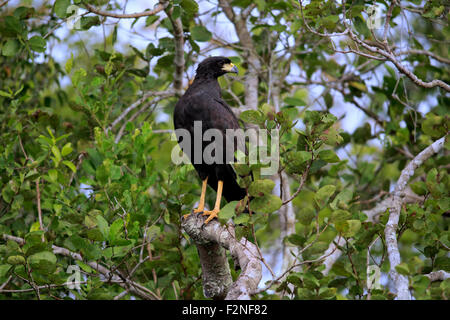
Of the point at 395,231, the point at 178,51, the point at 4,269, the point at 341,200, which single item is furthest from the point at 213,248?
the point at 178,51

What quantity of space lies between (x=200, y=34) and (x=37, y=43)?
1478mm

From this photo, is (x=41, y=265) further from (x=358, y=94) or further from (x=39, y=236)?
(x=358, y=94)

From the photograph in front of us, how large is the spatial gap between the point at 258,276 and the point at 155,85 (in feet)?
10.6

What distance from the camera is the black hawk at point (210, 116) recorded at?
179 inches

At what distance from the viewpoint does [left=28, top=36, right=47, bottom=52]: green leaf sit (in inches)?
186

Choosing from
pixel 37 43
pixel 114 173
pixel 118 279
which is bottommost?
pixel 118 279

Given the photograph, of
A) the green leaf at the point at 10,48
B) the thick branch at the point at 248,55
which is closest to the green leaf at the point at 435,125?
the thick branch at the point at 248,55

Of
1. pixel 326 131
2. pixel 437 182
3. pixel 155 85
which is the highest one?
pixel 155 85

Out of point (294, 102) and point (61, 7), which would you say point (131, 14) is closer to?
point (61, 7)

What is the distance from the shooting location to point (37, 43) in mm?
4734

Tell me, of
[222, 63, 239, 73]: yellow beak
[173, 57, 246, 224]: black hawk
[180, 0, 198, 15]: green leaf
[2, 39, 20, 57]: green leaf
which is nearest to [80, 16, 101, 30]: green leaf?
[2, 39, 20, 57]: green leaf

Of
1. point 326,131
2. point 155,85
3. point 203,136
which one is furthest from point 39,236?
point 155,85

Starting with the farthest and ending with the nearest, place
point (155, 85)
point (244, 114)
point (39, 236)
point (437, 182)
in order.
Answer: point (155, 85) < point (437, 182) < point (39, 236) < point (244, 114)

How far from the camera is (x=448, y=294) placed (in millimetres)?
2760
